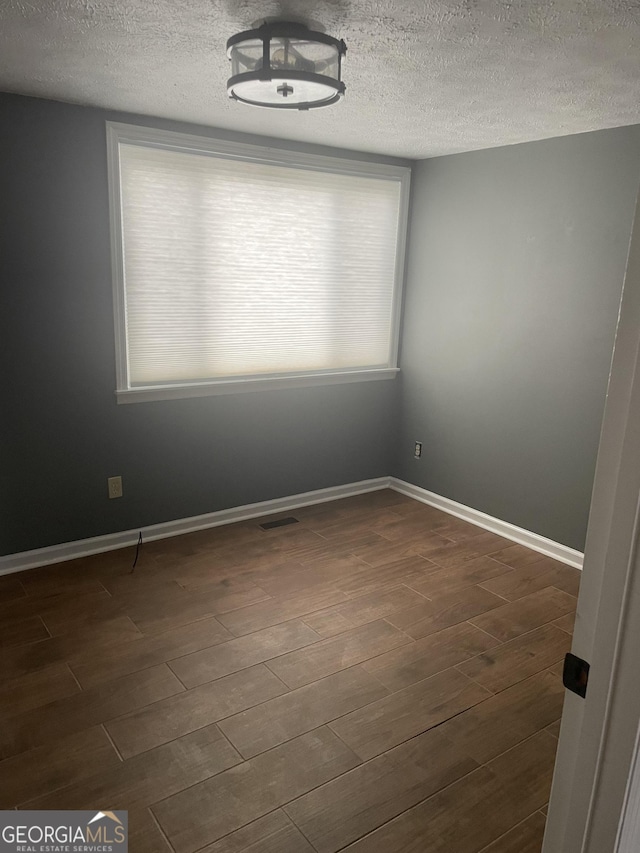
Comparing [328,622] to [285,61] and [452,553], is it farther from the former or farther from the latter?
[285,61]

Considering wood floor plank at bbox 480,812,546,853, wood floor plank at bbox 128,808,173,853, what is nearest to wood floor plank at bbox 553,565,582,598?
wood floor plank at bbox 480,812,546,853

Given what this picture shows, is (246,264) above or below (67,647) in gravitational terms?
above

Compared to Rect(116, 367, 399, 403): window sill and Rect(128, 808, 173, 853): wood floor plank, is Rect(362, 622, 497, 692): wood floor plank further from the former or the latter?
Rect(116, 367, 399, 403): window sill

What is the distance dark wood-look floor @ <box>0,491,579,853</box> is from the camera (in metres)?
1.88

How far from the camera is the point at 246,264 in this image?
3.78m

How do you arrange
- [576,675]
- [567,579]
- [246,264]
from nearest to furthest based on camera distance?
[576,675], [567,579], [246,264]

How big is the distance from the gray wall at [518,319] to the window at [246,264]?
30 cm

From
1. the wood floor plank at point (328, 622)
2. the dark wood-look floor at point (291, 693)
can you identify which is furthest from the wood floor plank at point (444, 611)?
the wood floor plank at point (328, 622)

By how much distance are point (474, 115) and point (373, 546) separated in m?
2.41

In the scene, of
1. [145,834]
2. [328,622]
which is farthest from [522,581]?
[145,834]

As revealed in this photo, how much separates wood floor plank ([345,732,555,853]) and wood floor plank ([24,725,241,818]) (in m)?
0.56

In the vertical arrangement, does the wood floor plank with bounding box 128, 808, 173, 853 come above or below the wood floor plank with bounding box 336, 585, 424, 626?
below

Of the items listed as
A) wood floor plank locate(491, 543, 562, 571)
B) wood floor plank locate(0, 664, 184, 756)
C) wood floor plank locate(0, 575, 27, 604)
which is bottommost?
wood floor plank locate(0, 664, 184, 756)

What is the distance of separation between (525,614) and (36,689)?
7.28ft
